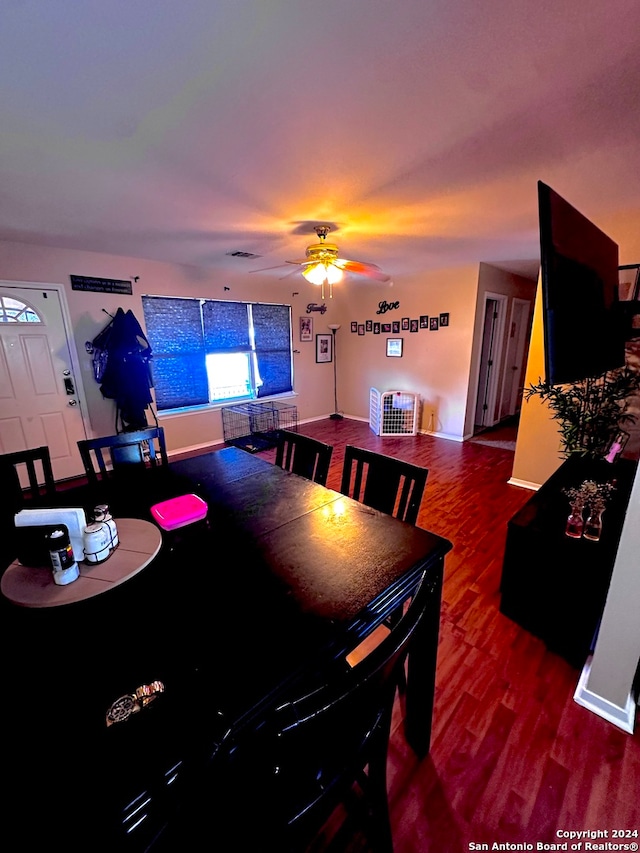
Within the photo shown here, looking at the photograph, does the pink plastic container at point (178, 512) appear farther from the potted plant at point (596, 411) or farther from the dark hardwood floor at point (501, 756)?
the potted plant at point (596, 411)

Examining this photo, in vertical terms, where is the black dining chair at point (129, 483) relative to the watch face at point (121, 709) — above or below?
above

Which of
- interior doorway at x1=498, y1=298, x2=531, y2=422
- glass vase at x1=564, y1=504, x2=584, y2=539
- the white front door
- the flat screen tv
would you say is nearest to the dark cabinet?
glass vase at x1=564, y1=504, x2=584, y2=539

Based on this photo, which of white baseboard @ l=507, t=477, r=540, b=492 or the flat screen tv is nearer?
the flat screen tv

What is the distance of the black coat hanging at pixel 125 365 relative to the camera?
3555 millimetres

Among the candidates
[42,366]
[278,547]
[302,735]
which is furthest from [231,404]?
[302,735]

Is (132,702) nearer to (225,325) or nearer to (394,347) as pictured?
(225,325)

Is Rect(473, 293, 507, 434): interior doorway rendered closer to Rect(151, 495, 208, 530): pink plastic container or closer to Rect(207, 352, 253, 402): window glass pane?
Rect(207, 352, 253, 402): window glass pane

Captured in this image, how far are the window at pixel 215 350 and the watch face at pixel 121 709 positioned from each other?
396 cm

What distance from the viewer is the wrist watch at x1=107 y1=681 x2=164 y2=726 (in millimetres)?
672

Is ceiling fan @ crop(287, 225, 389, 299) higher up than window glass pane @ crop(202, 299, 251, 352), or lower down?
higher up

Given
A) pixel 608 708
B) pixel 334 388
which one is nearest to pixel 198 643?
pixel 608 708

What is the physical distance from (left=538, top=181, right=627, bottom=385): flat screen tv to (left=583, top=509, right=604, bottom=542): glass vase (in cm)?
70

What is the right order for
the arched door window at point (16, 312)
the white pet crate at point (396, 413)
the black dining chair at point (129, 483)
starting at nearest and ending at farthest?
1. the black dining chair at point (129, 483)
2. the arched door window at point (16, 312)
3. the white pet crate at point (396, 413)

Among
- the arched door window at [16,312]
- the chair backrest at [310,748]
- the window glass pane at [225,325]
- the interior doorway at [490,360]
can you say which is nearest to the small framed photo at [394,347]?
the interior doorway at [490,360]
